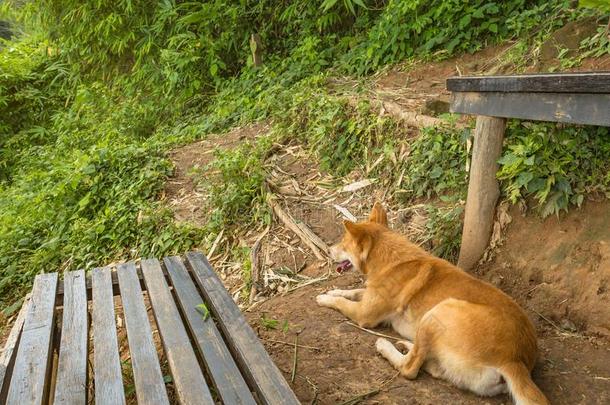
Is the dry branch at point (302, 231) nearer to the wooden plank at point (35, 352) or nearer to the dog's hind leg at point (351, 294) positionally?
the dog's hind leg at point (351, 294)

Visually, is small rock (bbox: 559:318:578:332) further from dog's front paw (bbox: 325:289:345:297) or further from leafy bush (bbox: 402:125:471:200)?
dog's front paw (bbox: 325:289:345:297)

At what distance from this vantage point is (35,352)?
2617 mm

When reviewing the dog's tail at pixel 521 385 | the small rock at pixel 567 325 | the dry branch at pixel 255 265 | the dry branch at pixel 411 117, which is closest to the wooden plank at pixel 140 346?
the dry branch at pixel 255 265

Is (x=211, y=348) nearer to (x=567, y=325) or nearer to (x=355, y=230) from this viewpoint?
(x=355, y=230)

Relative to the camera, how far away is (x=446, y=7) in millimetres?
7332

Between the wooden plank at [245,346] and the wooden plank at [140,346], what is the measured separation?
16.5 inches

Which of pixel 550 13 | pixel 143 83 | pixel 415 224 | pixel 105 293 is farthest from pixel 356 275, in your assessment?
pixel 143 83

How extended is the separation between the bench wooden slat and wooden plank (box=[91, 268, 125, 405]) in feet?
0.86

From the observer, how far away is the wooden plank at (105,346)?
2234mm

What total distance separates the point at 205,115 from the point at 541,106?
8044 mm

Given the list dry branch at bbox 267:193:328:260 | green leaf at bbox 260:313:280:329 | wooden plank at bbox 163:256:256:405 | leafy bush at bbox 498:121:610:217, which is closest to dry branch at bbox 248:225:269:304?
dry branch at bbox 267:193:328:260

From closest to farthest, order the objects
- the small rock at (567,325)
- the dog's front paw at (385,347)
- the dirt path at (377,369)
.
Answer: the dirt path at (377,369) < the dog's front paw at (385,347) < the small rock at (567,325)

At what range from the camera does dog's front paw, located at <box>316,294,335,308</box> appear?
12.4 ft

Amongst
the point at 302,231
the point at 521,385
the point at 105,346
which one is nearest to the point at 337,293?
the point at 302,231
